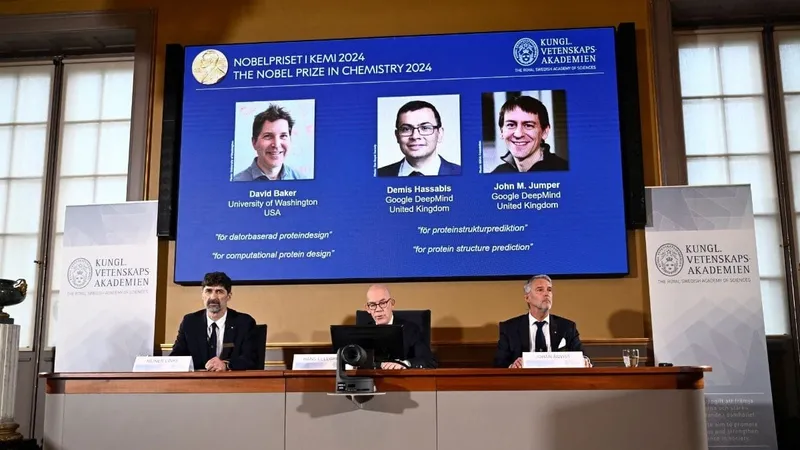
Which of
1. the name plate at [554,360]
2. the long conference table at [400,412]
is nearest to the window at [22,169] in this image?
the long conference table at [400,412]

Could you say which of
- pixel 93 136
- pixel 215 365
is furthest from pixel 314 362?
pixel 93 136

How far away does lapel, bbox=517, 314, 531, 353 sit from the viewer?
15.7 ft

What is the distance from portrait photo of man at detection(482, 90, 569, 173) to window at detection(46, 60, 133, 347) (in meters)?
2.83

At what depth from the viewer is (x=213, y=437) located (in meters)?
3.54

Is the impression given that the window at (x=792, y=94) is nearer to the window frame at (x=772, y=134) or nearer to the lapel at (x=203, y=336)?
the window frame at (x=772, y=134)

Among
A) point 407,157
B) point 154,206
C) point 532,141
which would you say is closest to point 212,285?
point 154,206

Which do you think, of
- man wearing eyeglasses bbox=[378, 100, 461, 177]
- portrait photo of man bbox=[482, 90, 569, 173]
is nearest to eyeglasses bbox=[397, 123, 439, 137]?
man wearing eyeglasses bbox=[378, 100, 461, 177]

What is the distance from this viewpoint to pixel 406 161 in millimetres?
5695

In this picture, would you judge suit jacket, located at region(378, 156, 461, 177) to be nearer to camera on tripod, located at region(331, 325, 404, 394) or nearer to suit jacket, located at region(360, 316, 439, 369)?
suit jacket, located at region(360, 316, 439, 369)

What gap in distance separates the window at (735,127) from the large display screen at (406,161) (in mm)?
775

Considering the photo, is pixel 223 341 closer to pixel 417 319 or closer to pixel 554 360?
pixel 417 319

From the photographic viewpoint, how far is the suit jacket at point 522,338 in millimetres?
4762

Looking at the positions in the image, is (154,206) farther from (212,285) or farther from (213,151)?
(212,285)

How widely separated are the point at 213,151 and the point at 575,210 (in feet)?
8.44
